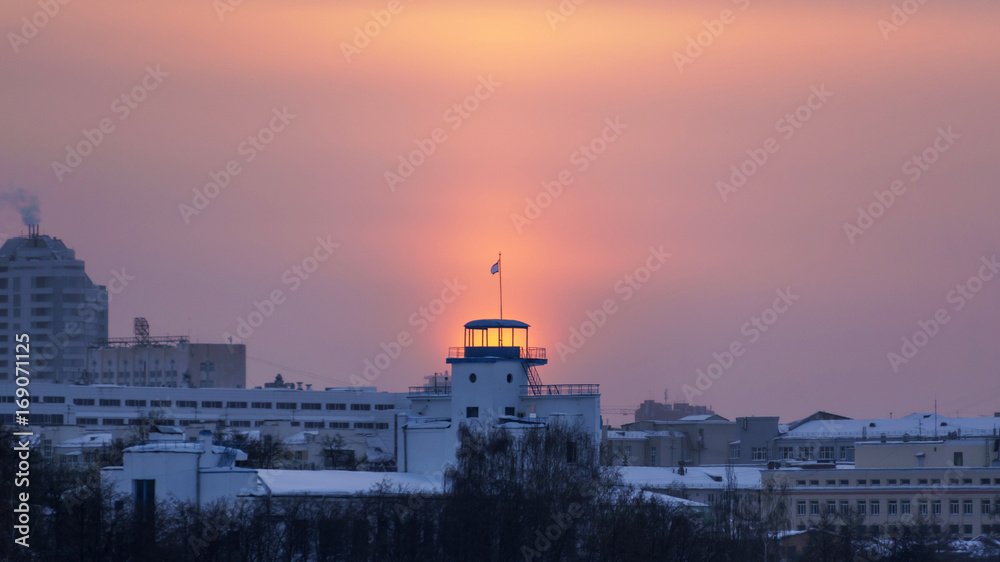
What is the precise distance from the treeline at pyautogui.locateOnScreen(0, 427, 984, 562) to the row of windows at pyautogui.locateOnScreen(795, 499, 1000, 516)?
36404mm

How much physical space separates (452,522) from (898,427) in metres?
107

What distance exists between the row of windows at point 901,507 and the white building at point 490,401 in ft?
125

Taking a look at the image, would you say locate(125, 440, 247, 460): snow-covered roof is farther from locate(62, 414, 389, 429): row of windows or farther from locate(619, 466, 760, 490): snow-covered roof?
locate(62, 414, 389, 429): row of windows

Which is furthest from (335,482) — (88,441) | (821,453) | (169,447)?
(821,453)

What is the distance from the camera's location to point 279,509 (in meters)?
74.1

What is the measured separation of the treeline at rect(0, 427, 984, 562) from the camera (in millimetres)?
67875

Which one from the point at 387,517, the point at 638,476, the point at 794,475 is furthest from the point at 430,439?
the point at 794,475

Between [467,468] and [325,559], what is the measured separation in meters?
10.8

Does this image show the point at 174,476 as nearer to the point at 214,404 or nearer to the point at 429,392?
the point at 429,392

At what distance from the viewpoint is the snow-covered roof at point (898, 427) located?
16500 centimetres

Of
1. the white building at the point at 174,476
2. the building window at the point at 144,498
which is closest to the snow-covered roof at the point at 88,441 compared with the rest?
the white building at the point at 174,476

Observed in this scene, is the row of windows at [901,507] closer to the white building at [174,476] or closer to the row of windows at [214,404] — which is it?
the white building at [174,476]

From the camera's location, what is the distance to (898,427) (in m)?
172

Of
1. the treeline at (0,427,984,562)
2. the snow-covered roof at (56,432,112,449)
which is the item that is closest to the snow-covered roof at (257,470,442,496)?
the treeline at (0,427,984,562)
